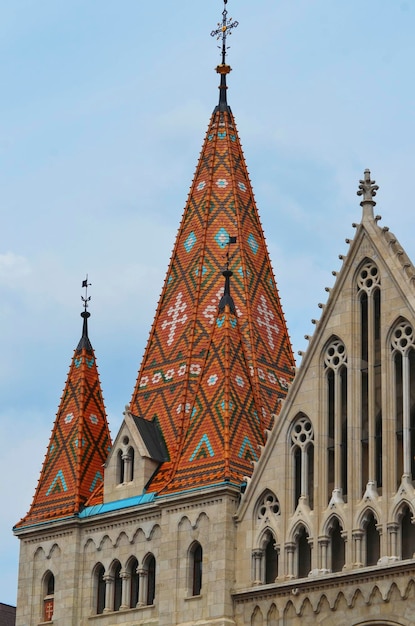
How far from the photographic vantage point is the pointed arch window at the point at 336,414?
119 ft

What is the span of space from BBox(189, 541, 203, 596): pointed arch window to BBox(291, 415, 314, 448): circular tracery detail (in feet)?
10.1

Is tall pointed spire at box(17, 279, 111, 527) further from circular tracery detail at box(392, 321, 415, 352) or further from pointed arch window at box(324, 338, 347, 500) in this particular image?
circular tracery detail at box(392, 321, 415, 352)

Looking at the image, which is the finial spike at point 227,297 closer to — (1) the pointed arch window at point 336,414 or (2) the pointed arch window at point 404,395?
(1) the pointed arch window at point 336,414

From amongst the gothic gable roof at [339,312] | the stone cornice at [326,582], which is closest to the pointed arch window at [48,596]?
the stone cornice at [326,582]

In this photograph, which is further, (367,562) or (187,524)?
(187,524)

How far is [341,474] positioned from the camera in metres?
36.1

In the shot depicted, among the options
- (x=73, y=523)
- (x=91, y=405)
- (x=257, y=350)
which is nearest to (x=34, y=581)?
(x=73, y=523)

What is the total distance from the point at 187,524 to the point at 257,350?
520 cm

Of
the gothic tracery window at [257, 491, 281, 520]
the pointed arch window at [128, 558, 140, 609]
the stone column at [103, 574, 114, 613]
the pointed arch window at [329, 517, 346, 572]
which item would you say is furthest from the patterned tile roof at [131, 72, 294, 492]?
the pointed arch window at [329, 517, 346, 572]

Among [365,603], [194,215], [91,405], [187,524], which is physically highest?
[194,215]

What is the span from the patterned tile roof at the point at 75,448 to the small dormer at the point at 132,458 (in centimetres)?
97

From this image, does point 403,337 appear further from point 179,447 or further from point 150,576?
point 150,576

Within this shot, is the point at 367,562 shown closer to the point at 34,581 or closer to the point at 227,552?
the point at 227,552

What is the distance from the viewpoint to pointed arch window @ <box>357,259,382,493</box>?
3572 cm
